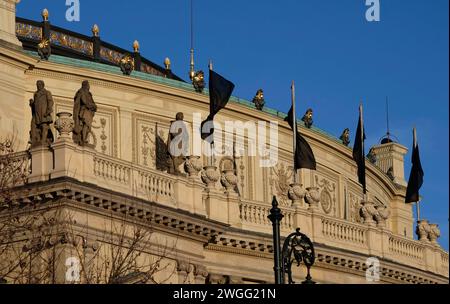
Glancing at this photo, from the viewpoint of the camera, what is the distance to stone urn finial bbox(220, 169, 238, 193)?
71.2 meters

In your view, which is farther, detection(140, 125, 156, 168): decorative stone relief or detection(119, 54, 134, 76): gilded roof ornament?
detection(119, 54, 134, 76): gilded roof ornament

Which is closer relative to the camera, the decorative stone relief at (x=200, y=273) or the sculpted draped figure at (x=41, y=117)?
the sculpted draped figure at (x=41, y=117)

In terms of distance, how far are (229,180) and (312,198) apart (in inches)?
222

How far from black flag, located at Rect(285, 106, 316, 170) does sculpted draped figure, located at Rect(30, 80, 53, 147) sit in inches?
616

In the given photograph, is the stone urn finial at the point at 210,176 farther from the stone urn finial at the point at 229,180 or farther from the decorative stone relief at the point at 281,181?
the decorative stone relief at the point at 281,181

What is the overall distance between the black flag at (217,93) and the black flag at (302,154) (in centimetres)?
462

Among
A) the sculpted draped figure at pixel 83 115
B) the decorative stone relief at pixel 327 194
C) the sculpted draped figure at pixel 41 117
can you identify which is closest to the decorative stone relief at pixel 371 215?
the decorative stone relief at pixel 327 194

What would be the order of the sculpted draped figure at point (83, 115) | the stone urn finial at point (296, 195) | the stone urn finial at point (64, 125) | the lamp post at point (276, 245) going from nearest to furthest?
the lamp post at point (276, 245)
the stone urn finial at point (64, 125)
the sculpted draped figure at point (83, 115)
the stone urn finial at point (296, 195)

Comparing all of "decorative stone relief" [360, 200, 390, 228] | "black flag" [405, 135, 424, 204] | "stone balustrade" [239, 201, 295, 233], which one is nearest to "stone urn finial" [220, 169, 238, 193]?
"stone balustrade" [239, 201, 295, 233]

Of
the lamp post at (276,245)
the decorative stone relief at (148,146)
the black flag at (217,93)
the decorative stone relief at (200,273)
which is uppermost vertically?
the black flag at (217,93)

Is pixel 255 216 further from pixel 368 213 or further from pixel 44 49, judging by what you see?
pixel 44 49

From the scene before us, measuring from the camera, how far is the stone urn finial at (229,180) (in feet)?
234

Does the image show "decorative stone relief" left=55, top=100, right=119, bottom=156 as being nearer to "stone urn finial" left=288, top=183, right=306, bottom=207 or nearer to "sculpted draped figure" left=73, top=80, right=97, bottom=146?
"stone urn finial" left=288, top=183, right=306, bottom=207
